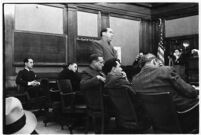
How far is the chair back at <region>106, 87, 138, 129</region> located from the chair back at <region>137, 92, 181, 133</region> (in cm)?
18

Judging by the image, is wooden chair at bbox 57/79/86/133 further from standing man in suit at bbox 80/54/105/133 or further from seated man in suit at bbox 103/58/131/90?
seated man in suit at bbox 103/58/131/90

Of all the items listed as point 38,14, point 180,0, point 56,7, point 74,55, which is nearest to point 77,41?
point 74,55

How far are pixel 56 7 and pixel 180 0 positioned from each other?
3632 millimetres

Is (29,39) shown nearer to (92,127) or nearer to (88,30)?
(88,30)

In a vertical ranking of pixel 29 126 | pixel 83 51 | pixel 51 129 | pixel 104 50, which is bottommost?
pixel 51 129

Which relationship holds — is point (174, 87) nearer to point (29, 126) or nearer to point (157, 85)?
point (157, 85)

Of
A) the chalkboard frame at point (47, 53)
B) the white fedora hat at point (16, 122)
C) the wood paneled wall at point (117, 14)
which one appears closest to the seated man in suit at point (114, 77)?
the white fedora hat at point (16, 122)

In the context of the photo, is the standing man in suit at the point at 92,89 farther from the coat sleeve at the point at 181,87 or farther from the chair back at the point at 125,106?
the coat sleeve at the point at 181,87

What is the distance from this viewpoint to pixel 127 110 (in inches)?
92.5

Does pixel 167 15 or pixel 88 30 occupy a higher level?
pixel 167 15

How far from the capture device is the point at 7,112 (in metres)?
1.84

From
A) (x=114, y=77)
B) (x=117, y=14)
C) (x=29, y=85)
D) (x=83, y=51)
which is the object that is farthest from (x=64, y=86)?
(x=117, y=14)

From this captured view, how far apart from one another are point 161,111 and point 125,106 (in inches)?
16.9

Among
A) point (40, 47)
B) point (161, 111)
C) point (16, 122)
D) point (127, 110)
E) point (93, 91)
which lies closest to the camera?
point (16, 122)
